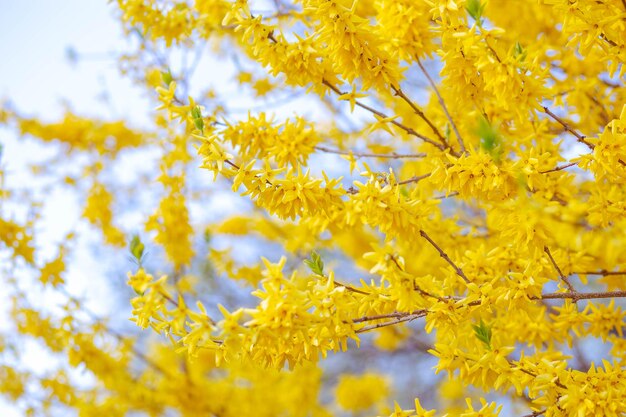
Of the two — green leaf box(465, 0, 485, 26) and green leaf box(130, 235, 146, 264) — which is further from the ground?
green leaf box(465, 0, 485, 26)

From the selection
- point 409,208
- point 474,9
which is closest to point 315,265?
point 409,208

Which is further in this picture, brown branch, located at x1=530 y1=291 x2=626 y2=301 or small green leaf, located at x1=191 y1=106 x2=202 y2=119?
small green leaf, located at x1=191 y1=106 x2=202 y2=119

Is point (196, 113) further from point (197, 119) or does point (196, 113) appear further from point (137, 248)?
point (137, 248)

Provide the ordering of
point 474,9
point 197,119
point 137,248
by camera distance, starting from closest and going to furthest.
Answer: point 474,9
point 197,119
point 137,248

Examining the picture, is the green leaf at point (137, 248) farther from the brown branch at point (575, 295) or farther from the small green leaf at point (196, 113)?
the brown branch at point (575, 295)

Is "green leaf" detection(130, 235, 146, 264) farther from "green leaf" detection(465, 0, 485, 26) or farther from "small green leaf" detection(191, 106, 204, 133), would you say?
"green leaf" detection(465, 0, 485, 26)

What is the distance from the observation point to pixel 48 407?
4406mm

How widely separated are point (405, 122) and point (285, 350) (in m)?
1.92

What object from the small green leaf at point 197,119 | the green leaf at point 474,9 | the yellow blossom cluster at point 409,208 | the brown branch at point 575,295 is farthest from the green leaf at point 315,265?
the green leaf at point 474,9

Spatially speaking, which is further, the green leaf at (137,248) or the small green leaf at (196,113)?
the green leaf at (137,248)

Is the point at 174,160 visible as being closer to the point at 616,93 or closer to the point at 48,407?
the point at 48,407

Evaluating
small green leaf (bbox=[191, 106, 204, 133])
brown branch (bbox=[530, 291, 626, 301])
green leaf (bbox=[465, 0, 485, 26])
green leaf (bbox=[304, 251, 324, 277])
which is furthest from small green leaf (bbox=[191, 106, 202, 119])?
brown branch (bbox=[530, 291, 626, 301])

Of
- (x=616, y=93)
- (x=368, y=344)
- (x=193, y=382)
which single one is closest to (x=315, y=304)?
(x=616, y=93)

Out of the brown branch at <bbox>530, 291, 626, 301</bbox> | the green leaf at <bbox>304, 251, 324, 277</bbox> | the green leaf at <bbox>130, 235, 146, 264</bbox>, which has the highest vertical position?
the green leaf at <bbox>130, 235, 146, 264</bbox>
